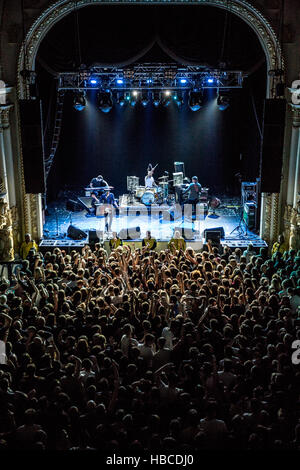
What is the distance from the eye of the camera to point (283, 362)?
6.98 meters

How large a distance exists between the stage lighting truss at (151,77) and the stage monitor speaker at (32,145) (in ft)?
6.95

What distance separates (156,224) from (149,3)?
593cm

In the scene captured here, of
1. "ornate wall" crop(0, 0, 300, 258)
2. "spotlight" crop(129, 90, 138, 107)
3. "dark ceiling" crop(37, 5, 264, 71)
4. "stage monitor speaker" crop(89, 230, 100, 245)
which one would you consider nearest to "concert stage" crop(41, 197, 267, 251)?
"stage monitor speaker" crop(89, 230, 100, 245)

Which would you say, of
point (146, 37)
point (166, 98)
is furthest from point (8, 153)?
point (166, 98)

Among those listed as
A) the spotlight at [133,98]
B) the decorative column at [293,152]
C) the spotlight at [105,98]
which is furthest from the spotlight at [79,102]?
the decorative column at [293,152]

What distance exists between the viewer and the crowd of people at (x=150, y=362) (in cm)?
603

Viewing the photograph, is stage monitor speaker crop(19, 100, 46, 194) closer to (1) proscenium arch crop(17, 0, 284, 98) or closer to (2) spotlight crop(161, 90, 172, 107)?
(1) proscenium arch crop(17, 0, 284, 98)

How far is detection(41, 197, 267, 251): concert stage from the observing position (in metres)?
15.1

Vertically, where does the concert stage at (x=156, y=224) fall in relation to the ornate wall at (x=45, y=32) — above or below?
below

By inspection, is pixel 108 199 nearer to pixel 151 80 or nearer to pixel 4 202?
pixel 151 80

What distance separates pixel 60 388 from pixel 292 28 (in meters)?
11.4

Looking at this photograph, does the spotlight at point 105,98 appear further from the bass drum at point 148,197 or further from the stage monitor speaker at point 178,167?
the stage monitor speaker at point 178,167
